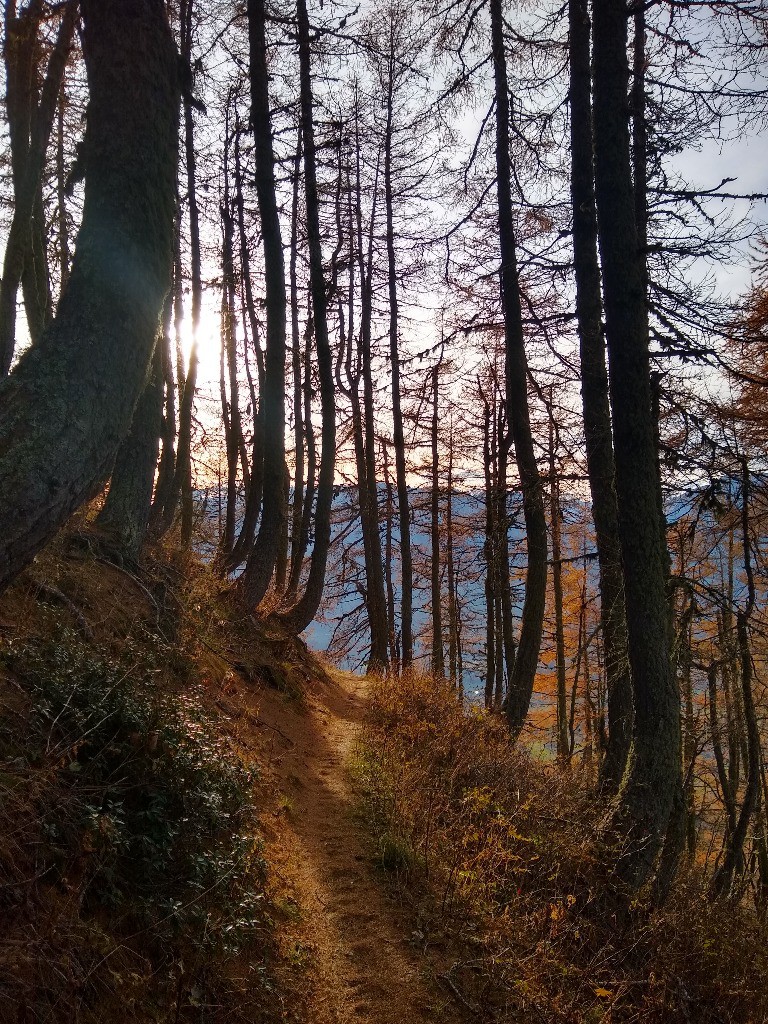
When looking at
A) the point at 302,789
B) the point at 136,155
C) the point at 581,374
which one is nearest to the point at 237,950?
the point at 302,789

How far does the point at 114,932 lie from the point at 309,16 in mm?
13284

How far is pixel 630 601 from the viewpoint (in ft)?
18.3

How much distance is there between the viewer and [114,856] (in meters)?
2.90

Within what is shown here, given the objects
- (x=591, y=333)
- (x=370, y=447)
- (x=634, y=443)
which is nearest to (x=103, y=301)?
(x=634, y=443)

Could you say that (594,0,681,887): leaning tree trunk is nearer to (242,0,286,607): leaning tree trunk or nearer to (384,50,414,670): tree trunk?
(242,0,286,607): leaning tree trunk

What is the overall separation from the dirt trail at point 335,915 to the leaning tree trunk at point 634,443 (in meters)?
2.53

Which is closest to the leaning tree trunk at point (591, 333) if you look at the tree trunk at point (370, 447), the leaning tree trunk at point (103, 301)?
the leaning tree trunk at point (103, 301)

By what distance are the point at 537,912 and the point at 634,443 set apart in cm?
386

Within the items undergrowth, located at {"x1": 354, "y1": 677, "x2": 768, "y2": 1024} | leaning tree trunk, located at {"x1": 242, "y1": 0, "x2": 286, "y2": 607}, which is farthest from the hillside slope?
leaning tree trunk, located at {"x1": 242, "y1": 0, "x2": 286, "y2": 607}

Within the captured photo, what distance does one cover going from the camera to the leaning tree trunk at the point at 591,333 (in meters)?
7.11

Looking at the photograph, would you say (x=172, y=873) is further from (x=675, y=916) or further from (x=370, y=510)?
(x=370, y=510)

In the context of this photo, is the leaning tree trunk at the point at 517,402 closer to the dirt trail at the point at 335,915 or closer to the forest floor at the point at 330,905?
the forest floor at the point at 330,905

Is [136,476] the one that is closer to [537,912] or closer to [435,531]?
[537,912]

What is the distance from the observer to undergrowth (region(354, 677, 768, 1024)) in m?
3.76
